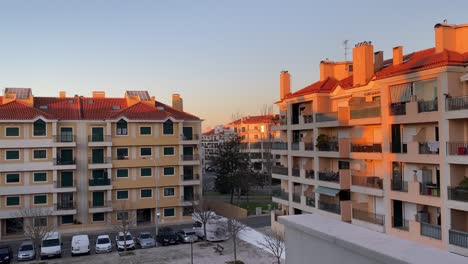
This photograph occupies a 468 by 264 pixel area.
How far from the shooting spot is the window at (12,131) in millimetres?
41031

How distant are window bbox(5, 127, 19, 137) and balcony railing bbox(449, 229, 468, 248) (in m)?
37.3

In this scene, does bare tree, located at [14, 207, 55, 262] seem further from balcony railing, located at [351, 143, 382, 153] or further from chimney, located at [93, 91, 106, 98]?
balcony railing, located at [351, 143, 382, 153]

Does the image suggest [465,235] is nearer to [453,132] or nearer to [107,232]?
[453,132]

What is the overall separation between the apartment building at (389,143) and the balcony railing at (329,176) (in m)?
0.08

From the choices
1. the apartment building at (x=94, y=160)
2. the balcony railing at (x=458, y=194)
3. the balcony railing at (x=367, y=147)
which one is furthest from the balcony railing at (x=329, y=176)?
the apartment building at (x=94, y=160)

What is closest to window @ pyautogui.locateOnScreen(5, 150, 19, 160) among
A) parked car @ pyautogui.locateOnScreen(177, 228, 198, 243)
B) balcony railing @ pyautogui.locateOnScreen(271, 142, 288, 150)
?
parked car @ pyautogui.locateOnScreen(177, 228, 198, 243)

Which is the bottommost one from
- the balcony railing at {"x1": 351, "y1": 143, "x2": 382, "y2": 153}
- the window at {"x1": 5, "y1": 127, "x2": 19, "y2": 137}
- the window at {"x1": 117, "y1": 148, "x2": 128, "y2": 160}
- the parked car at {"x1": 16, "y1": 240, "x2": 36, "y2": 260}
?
the parked car at {"x1": 16, "y1": 240, "x2": 36, "y2": 260}

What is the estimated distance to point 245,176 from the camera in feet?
197

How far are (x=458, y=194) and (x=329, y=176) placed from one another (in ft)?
36.9

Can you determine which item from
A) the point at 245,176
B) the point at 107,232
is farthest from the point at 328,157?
the point at 245,176

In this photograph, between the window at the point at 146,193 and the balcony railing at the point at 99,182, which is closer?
the balcony railing at the point at 99,182

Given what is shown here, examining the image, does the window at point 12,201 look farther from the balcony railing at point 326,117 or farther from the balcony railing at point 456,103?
the balcony railing at point 456,103

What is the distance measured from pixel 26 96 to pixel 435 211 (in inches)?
1538

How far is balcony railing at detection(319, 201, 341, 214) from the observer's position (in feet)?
101
